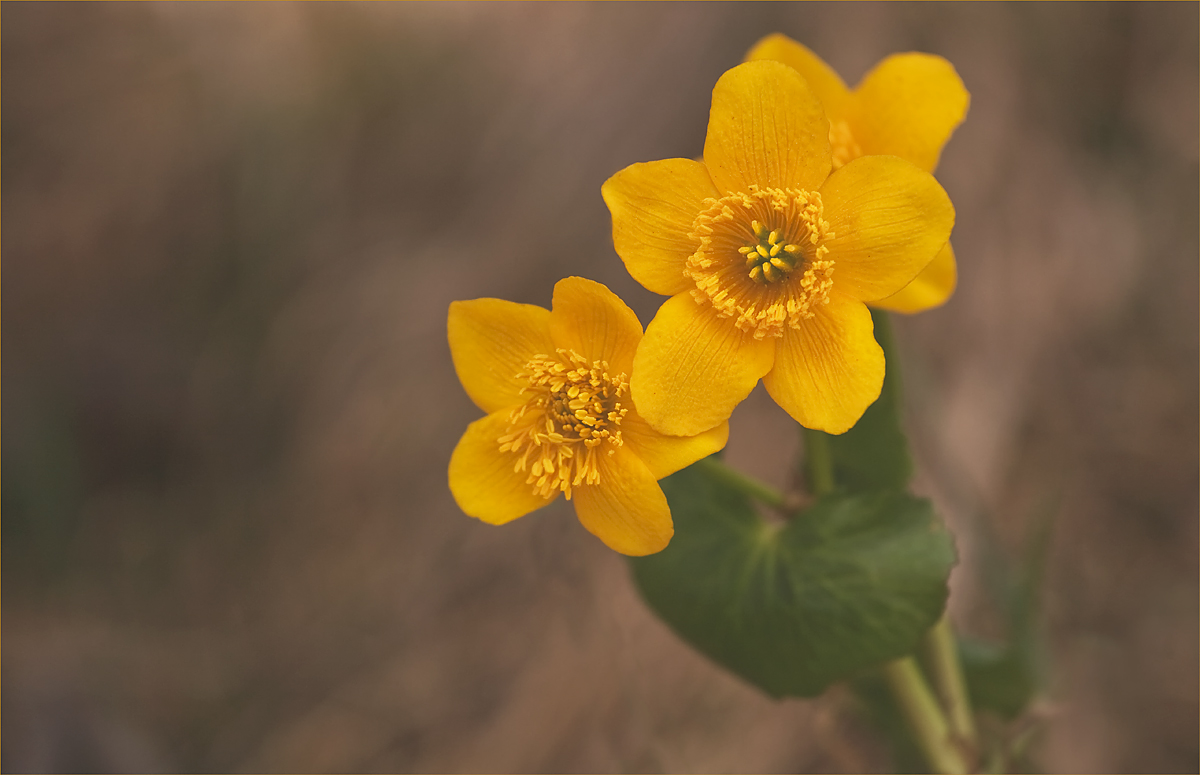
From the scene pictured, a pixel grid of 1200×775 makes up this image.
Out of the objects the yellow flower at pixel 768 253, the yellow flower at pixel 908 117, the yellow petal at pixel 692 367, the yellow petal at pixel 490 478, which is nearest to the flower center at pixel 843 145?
the yellow flower at pixel 908 117

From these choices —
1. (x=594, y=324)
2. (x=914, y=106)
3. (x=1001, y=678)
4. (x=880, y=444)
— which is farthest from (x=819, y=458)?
(x=1001, y=678)

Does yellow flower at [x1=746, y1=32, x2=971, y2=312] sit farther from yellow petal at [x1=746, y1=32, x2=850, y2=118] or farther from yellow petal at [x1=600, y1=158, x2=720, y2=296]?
yellow petal at [x1=600, y1=158, x2=720, y2=296]

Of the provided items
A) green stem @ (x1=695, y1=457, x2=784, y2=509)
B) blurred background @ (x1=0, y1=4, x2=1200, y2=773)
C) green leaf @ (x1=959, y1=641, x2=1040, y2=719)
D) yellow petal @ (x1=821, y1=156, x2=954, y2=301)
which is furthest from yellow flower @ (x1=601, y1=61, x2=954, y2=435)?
blurred background @ (x1=0, y1=4, x2=1200, y2=773)

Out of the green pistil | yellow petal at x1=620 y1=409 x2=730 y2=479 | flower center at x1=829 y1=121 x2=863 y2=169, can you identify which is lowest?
yellow petal at x1=620 y1=409 x2=730 y2=479

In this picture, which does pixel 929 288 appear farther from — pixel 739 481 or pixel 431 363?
pixel 431 363

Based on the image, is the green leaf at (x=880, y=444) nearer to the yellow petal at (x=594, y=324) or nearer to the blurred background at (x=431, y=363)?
the yellow petal at (x=594, y=324)

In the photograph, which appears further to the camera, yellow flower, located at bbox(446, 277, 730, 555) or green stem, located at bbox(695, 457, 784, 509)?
green stem, located at bbox(695, 457, 784, 509)
